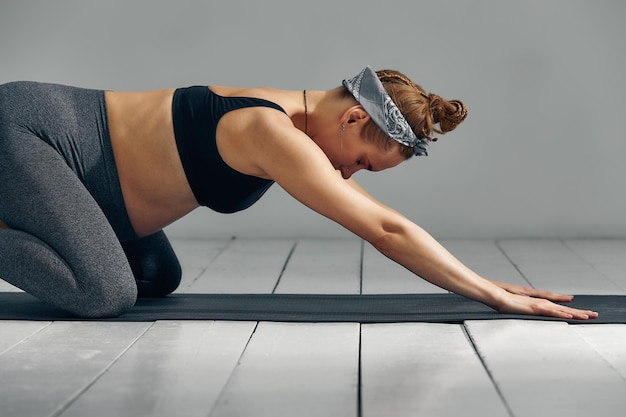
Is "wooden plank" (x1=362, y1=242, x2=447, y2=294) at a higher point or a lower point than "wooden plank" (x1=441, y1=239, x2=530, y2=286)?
higher

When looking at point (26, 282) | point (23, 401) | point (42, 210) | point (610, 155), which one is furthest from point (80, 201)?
point (610, 155)

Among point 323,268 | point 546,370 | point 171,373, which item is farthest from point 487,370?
point 323,268

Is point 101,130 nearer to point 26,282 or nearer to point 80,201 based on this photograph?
point 80,201

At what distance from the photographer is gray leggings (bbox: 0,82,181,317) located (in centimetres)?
248

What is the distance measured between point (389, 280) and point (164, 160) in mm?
1221

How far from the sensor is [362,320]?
2.52 meters

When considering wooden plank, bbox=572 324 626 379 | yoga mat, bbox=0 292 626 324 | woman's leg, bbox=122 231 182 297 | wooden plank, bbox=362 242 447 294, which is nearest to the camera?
wooden plank, bbox=572 324 626 379

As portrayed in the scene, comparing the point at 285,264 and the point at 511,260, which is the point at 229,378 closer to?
the point at 285,264

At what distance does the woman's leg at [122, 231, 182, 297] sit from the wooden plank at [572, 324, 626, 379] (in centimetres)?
127

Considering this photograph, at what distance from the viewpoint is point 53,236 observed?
2.49 meters

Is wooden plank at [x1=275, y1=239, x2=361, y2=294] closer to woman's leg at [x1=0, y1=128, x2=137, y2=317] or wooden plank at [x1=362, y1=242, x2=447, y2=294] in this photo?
wooden plank at [x1=362, y1=242, x2=447, y2=294]

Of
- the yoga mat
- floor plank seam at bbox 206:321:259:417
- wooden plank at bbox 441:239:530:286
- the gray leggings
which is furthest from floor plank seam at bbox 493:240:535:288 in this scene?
the gray leggings

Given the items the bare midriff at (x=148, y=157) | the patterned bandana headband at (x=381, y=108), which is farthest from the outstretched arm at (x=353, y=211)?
the bare midriff at (x=148, y=157)

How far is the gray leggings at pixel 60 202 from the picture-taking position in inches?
97.8
